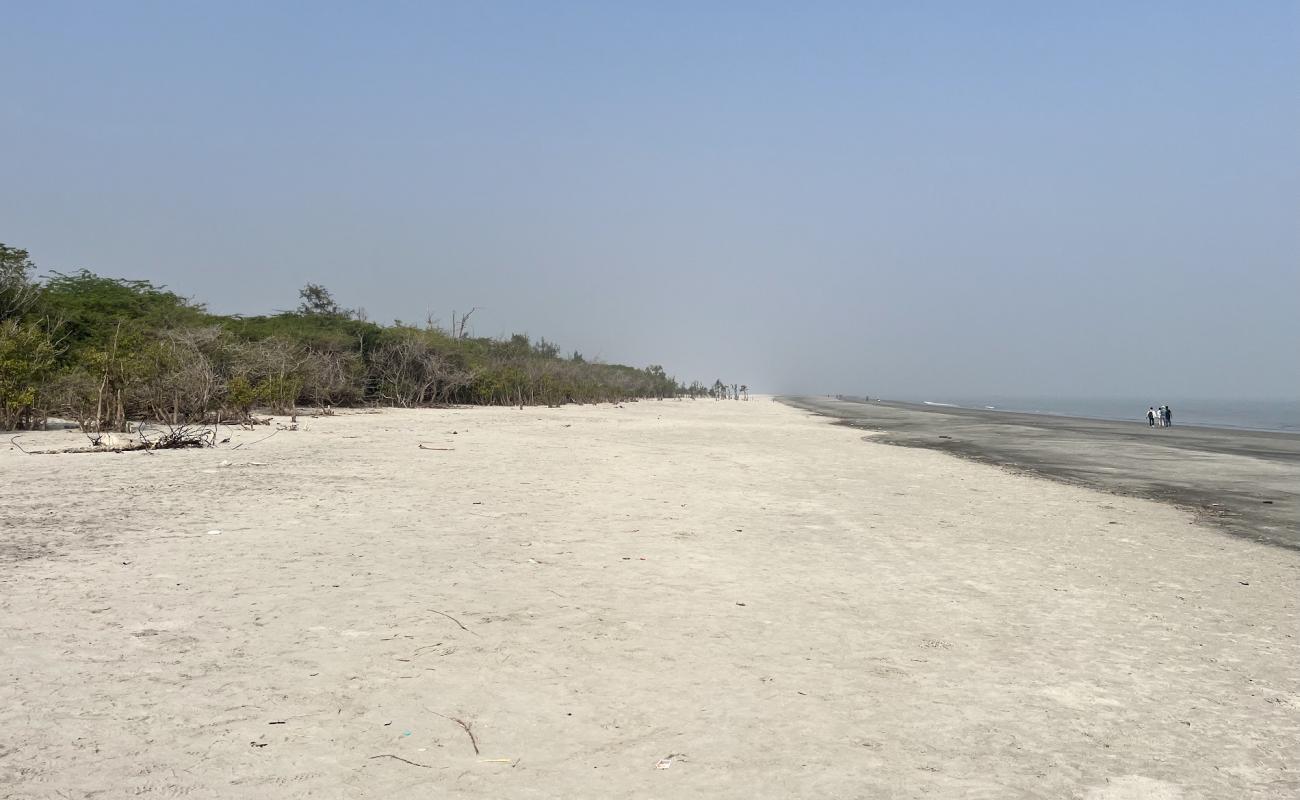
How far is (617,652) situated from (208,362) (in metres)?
18.5

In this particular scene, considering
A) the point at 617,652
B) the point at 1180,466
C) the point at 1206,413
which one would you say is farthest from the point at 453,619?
the point at 1206,413

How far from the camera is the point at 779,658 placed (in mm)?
4250

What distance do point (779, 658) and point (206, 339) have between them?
2245cm

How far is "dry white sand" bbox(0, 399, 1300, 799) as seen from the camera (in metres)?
2.94

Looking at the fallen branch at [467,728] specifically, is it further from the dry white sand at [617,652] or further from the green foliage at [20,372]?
the green foliage at [20,372]

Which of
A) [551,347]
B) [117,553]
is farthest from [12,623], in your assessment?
[551,347]

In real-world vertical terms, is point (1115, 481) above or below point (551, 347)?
below

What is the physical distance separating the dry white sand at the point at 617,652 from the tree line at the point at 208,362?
30.0ft

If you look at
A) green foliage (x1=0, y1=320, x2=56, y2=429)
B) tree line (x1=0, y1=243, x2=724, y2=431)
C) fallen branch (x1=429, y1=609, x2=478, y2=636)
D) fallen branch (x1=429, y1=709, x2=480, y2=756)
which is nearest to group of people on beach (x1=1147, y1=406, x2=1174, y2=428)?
tree line (x1=0, y1=243, x2=724, y2=431)

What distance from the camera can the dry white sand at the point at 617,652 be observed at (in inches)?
116

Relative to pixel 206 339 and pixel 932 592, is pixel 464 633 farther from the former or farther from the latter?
pixel 206 339

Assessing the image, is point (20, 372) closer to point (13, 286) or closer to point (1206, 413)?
point (13, 286)

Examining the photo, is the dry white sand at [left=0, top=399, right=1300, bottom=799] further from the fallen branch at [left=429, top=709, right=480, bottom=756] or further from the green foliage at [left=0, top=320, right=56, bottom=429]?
the green foliage at [left=0, top=320, right=56, bottom=429]

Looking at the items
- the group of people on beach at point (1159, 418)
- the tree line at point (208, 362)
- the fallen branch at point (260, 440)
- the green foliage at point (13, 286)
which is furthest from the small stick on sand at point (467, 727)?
the group of people on beach at point (1159, 418)
